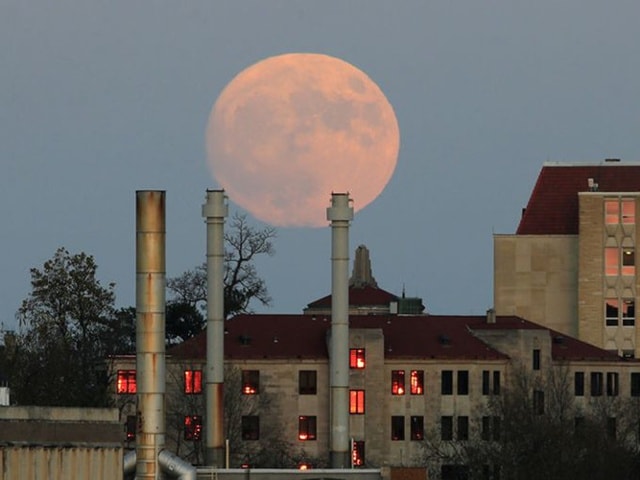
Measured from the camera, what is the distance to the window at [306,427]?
17238 cm

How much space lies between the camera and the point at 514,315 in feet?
645

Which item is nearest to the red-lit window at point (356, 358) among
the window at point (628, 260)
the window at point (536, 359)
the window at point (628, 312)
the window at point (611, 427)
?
the window at point (536, 359)

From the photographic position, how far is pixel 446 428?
17225 centimetres

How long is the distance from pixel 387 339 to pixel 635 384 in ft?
50.8

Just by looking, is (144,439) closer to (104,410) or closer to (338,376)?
(104,410)

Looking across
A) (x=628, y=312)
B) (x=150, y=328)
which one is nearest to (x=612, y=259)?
(x=628, y=312)

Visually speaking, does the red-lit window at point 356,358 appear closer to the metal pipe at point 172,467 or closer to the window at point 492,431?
the window at point 492,431

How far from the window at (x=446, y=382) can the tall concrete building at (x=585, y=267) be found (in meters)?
22.0

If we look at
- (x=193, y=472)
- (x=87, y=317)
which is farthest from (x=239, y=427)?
(x=193, y=472)

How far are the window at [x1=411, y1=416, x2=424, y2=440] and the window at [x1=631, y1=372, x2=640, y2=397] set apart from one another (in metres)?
13.8

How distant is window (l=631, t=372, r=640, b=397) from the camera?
582 ft

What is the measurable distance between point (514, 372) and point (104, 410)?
91738 millimetres

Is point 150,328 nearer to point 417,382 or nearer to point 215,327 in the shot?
point 215,327

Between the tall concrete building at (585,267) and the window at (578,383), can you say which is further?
the tall concrete building at (585,267)
